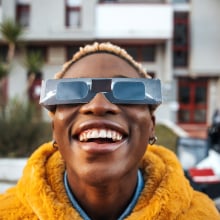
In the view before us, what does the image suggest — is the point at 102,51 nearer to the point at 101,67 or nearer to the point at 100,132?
the point at 101,67

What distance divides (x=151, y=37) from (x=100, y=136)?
64.2ft

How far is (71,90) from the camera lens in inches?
60.2

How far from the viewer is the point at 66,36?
20734 millimetres

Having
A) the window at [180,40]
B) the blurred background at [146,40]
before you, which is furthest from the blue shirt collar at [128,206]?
the window at [180,40]

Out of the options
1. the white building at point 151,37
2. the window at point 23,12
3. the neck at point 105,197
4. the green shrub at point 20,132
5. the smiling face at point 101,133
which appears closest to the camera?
the smiling face at point 101,133

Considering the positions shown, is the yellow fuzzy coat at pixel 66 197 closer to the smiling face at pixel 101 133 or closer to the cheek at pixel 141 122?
the smiling face at pixel 101 133

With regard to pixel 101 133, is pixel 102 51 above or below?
above

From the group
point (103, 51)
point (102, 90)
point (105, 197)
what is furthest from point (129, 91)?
point (105, 197)

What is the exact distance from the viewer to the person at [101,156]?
1460 mm

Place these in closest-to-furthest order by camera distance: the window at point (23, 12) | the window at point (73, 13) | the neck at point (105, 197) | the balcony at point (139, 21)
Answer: the neck at point (105, 197), the balcony at point (139, 21), the window at point (73, 13), the window at point (23, 12)

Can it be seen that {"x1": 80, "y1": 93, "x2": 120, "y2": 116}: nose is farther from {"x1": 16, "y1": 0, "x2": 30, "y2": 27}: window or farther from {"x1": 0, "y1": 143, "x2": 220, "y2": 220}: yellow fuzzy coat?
{"x1": 16, "y1": 0, "x2": 30, "y2": 27}: window

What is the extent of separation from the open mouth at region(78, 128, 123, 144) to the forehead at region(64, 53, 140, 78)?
0.20 m

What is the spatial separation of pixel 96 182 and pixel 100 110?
0.70ft

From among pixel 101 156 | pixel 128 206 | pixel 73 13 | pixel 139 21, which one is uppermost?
pixel 73 13
